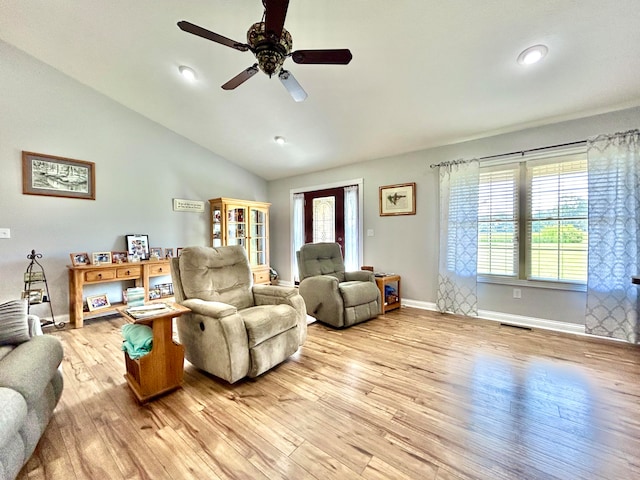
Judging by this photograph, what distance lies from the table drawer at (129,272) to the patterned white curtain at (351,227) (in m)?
3.12

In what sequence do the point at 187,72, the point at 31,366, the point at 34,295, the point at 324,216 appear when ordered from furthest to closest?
the point at 324,216 → the point at 34,295 → the point at 187,72 → the point at 31,366

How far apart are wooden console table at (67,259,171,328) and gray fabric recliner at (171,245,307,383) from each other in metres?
1.02

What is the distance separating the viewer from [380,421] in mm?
1588

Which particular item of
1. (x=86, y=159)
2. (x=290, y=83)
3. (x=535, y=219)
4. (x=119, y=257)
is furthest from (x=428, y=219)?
(x=86, y=159)

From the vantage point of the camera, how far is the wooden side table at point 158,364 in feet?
5.82

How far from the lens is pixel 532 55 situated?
2.19 meters

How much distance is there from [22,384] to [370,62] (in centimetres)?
312

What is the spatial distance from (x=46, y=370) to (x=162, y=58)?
9.61 ft

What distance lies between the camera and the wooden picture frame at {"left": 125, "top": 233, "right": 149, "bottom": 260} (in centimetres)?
392

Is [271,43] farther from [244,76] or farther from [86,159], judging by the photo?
[86,159]

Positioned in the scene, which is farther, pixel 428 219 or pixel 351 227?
pixel 351 227

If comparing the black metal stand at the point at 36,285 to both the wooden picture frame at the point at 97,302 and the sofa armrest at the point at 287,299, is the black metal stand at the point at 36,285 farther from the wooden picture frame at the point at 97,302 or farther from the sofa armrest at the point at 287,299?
the sofa armrest at the point at 287,299

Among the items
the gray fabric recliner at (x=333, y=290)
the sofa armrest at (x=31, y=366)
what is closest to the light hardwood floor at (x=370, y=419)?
the sofa armrest at (x=31, y=366)

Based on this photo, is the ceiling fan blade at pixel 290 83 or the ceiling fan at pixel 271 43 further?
the ceiling fan blade at pixel 290 83
